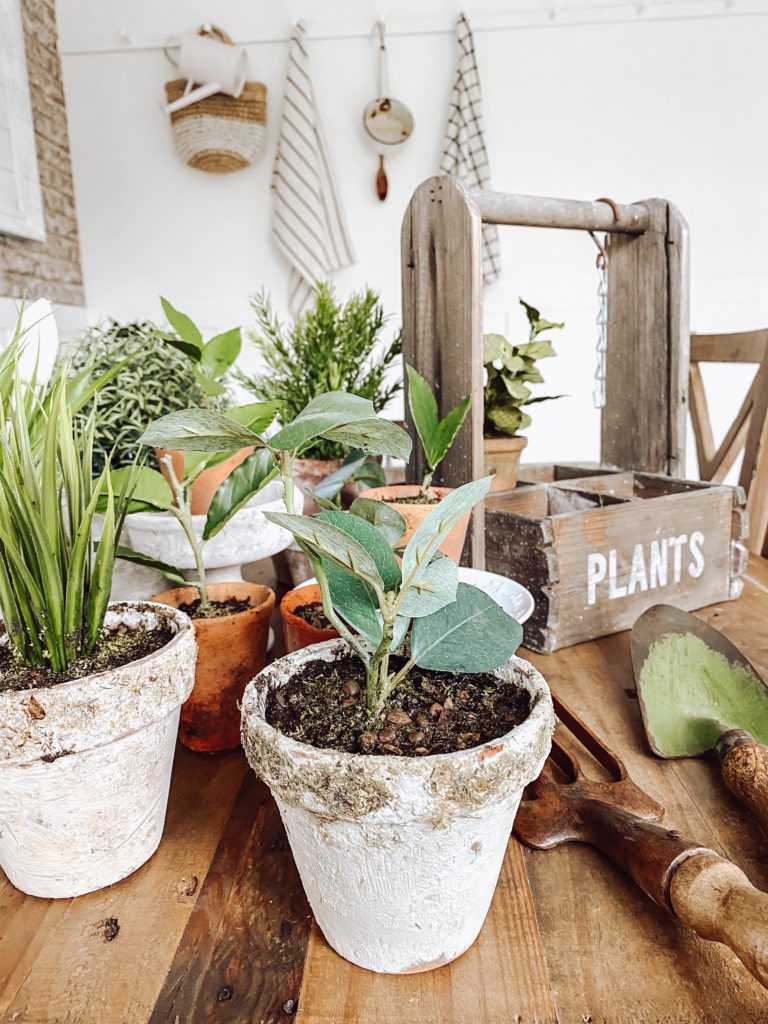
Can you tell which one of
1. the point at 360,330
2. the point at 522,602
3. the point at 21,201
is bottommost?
the point at 522,602

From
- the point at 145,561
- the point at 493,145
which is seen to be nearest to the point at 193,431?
the point at 145,561

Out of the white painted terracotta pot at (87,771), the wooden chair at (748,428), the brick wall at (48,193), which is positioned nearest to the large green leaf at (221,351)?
the white painted terracotta pot at (87,771)

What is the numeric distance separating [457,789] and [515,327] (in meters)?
2.70

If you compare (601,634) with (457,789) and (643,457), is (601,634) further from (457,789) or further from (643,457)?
(457,789)

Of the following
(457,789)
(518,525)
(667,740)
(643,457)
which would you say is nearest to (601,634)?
(518,525)

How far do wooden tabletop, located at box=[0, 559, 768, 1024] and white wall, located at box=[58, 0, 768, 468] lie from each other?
2614mm

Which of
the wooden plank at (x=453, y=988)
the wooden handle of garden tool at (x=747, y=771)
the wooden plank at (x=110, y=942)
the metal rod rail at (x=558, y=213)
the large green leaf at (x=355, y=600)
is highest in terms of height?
the metal rod rail at (x=558, y=213)

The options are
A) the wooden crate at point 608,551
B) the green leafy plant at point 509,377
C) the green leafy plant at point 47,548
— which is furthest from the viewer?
the green leafy plant at point 509,377

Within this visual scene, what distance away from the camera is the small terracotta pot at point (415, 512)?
25.8 inches

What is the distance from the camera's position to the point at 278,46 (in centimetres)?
263

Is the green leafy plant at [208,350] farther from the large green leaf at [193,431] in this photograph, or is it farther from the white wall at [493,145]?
the white wall at [493,145]

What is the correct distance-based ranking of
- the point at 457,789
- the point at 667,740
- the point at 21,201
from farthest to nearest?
the point at 21,201
the point at 667,740
the point at 457,789

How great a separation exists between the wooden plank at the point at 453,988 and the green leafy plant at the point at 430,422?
0.43m

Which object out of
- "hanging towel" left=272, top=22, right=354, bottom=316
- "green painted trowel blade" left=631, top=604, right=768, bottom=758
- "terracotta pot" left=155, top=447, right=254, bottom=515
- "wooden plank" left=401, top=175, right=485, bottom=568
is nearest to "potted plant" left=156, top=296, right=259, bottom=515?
"terracotta pot" left=155, top=447, right=254, bottom=515
